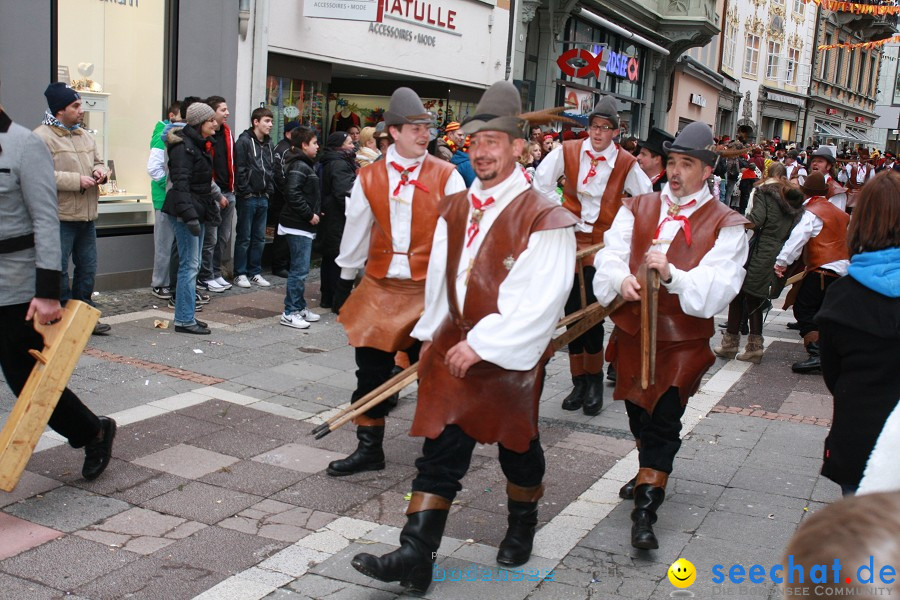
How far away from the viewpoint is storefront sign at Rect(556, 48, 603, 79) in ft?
66.8

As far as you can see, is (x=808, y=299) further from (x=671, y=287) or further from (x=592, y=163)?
(x=671, y=287)

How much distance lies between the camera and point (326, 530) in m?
4.59

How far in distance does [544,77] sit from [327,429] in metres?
17.5

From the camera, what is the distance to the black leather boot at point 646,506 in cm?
437

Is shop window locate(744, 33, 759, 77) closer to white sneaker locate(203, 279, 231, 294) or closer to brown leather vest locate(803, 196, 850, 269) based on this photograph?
brown leather vest locate(803, 196, 850, 269)

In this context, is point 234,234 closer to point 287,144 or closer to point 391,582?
point 287,144

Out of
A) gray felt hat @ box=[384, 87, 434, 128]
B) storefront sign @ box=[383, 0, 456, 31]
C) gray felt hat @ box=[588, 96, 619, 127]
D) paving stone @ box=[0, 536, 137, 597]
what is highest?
storefront sign @ box=[383, 0, 456, 31]

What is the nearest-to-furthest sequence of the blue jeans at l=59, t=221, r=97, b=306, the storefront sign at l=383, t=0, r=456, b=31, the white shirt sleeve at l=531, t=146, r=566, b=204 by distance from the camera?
the white shirt sleeve at l=531, t=146, r=566, b=204 → the blue jeans at l=59, t=221, r=97, b=306 → the storefront sign at l=383, t=0, r=456, b=31

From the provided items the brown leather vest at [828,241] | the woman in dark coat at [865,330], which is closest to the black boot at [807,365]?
the brown leather vest at [828,241]

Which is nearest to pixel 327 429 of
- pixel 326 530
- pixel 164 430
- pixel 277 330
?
pixel 326 530

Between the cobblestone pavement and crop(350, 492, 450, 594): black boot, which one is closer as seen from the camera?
crop(350, 492, 450, 594): black boot

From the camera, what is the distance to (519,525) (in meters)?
4.25

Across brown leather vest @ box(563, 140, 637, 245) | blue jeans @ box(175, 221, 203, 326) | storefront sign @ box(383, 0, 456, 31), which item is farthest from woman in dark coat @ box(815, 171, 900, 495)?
storefront sign @ box(383, 0, 456, 31)

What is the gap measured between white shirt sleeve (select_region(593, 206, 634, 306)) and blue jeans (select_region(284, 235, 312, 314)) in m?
4.64
